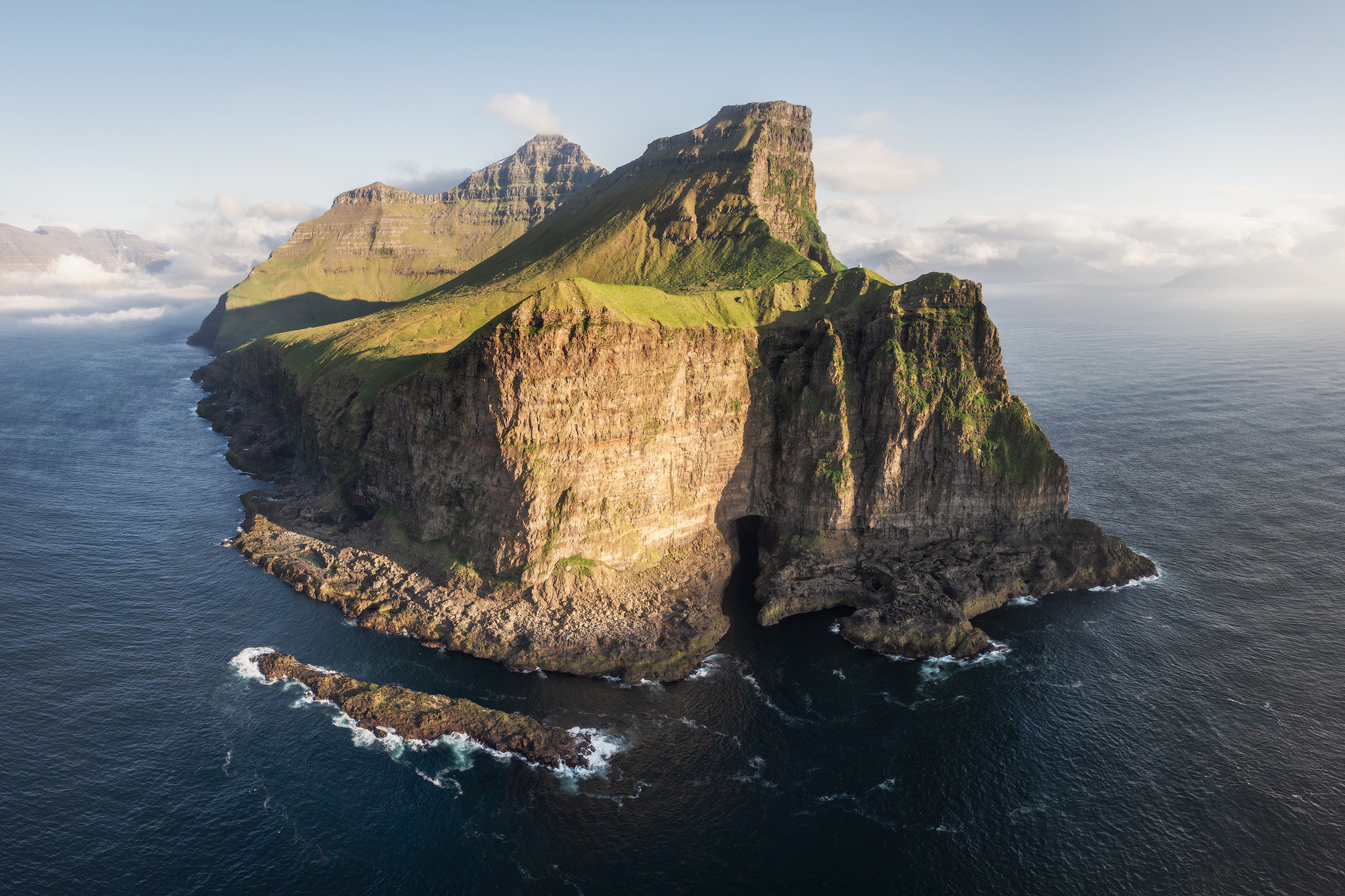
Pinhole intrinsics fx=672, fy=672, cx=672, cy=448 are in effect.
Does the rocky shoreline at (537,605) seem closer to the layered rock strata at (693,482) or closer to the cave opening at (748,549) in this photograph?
the layered rock strata at (693,482)

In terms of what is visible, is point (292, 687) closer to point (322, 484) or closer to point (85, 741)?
point (85, 741)

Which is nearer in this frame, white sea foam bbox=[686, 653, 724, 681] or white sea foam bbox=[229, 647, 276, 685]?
white sea foam bbox=[229, 647, 276, 685]

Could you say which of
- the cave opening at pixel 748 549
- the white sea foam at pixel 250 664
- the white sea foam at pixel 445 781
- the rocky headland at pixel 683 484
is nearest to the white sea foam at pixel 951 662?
the rocky headland at pixel 683 484

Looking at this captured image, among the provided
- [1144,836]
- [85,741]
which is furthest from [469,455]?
[1144,836]

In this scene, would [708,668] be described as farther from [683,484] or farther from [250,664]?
[250,664]

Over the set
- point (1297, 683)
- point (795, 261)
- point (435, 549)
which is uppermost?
point (795, 261)

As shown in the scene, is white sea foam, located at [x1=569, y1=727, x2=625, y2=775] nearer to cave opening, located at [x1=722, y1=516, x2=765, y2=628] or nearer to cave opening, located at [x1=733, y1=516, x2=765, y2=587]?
cave opening, located at [x1=722, y1=516, x2=765, y2=628]

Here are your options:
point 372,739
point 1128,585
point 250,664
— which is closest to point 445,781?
point 372,739

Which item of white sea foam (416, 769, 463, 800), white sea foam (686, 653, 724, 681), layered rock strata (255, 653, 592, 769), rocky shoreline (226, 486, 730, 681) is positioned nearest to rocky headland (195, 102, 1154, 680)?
rocky shoreline (226, 486, 730, 681)
